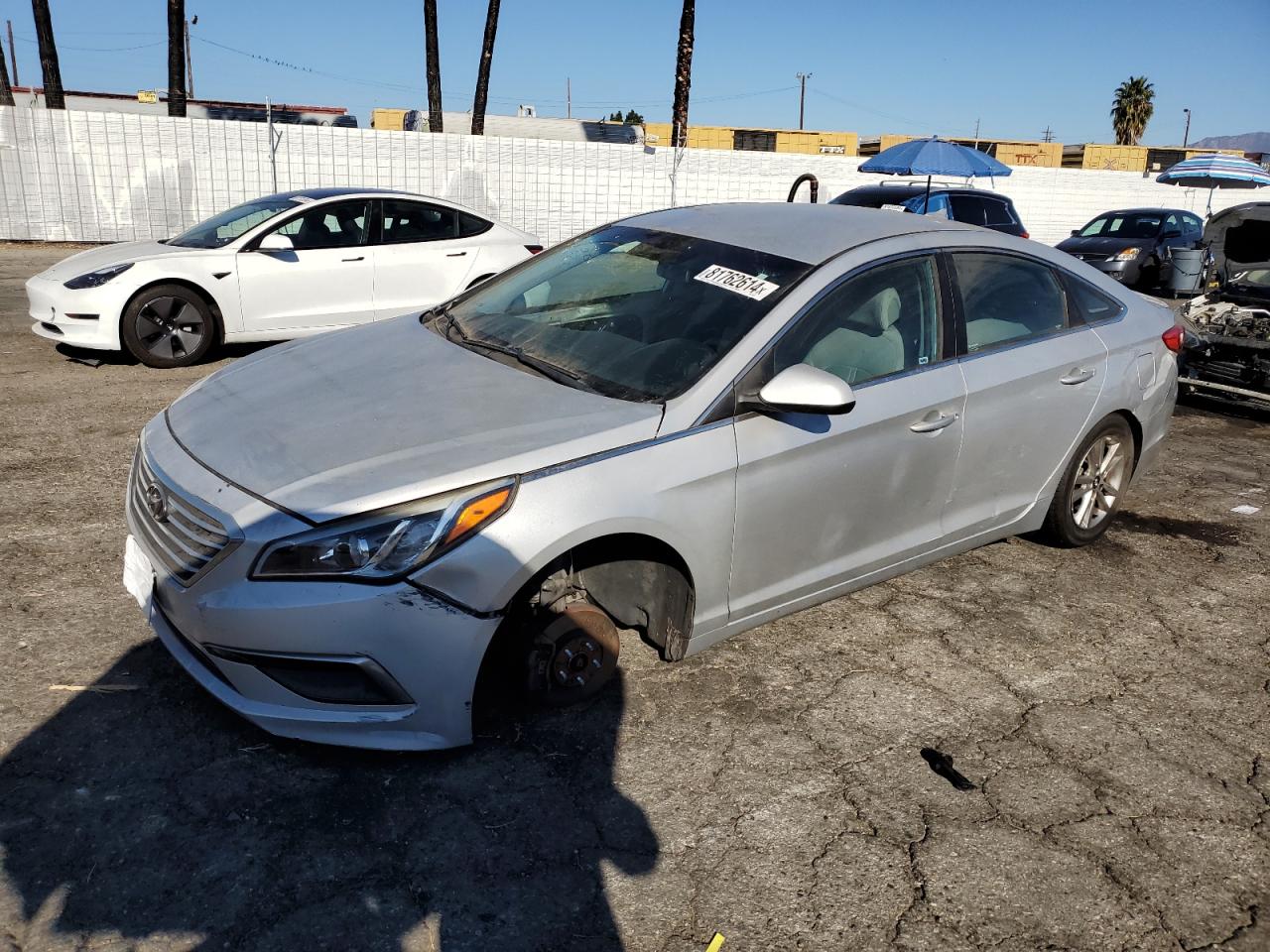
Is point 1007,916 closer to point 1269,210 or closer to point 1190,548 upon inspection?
point 1190,548

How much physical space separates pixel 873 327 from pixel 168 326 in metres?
6.07

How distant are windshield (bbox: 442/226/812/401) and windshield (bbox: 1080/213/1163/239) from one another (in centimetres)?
1615

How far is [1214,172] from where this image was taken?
51.7 ft

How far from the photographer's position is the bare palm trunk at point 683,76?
1983 cm

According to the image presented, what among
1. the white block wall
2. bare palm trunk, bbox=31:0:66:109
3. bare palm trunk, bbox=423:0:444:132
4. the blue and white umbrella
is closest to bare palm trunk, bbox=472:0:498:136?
bare palm trunk, bbox=423:0:444:132

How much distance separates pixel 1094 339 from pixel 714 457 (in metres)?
2.29

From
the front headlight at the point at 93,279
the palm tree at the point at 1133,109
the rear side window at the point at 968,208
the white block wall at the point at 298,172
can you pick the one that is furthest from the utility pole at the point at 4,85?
the palm tree at the point at 1133,109

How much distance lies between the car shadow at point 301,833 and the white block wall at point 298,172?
16.3 metres

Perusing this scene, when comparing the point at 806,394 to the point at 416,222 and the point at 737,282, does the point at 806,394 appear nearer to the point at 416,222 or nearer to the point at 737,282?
the point at 737,282

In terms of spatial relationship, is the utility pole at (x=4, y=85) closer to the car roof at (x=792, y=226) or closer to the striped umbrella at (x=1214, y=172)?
the car roof at (x=792, y=226)

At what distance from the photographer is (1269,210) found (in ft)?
26.6

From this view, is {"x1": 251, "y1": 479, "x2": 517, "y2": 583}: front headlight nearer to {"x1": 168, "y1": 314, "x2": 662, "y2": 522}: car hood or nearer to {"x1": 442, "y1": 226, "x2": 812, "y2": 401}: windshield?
{"x1": 168, "y1": 314, "x2": 662, "y2": 522}: car hood

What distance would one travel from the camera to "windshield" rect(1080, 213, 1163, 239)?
57.9 feet

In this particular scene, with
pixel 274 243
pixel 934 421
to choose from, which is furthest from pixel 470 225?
pixel 934 421
